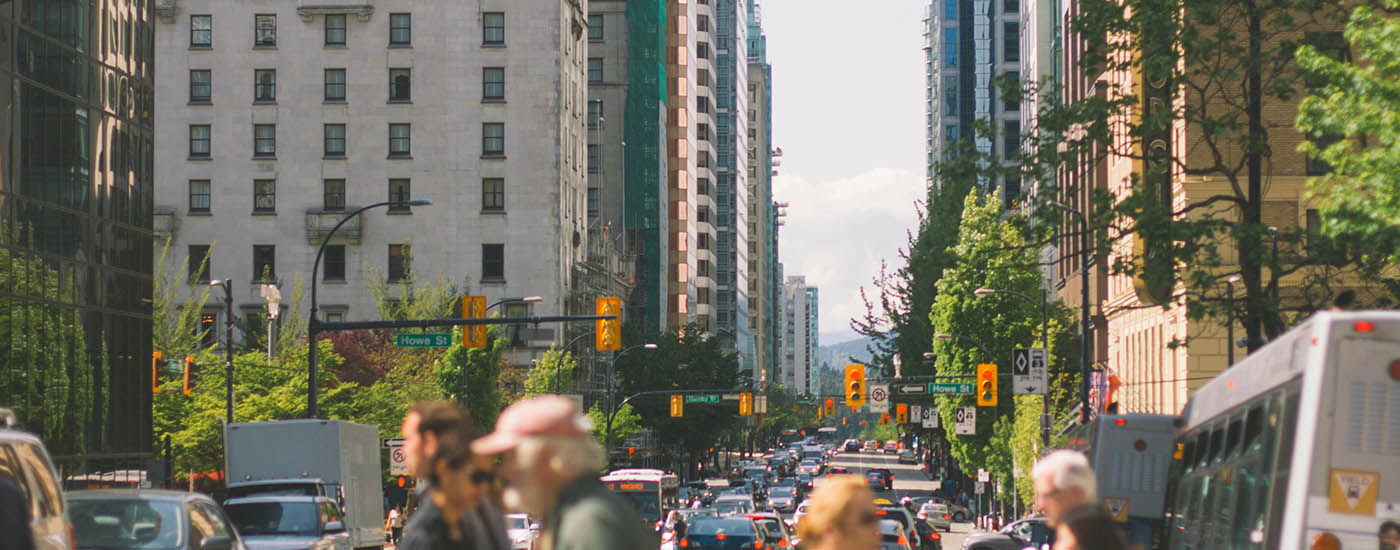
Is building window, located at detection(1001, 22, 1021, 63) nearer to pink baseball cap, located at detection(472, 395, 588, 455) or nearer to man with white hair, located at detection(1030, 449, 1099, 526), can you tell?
man with white hair, located at detection(1030, 449, 1099, 526)

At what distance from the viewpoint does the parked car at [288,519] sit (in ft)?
84.0

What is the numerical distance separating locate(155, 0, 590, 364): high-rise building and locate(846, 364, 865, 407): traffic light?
90.6 ft

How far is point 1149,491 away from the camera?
23.7m

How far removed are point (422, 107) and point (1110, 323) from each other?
35.7 meters

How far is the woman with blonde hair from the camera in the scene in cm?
702

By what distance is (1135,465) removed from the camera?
23.4 m

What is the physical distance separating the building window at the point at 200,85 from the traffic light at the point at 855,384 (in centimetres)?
3997

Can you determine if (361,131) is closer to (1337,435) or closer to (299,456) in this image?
(299,456)

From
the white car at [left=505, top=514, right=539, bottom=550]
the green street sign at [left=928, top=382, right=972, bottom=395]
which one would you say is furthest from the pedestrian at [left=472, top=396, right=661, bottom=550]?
the green street sign at [left=928, top=382, right=972, bottom=395]

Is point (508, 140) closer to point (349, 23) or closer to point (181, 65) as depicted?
point (349, 23)

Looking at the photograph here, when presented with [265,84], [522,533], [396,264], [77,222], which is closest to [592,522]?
[522,533]

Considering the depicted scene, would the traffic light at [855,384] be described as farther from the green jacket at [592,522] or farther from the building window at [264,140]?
the green jacket at [592,522]

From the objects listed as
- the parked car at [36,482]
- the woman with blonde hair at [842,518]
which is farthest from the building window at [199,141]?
the woman with blonde hair at [842,518]

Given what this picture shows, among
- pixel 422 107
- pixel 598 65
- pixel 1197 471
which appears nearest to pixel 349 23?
pixel 422 107
